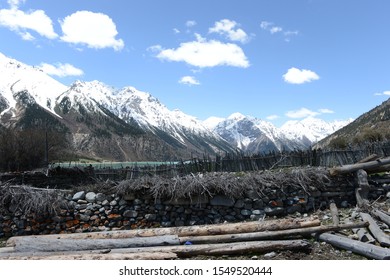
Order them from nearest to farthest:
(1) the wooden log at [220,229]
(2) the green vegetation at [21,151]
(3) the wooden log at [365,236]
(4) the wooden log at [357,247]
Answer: (4) the wooden log at [357,247], (3) the wooden log at [365,236], (1) the wooden log at [220,229], (2) the green vegetation at [21,151]

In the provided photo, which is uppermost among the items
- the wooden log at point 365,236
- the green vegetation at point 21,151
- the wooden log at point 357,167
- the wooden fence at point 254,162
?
the green vegetation at point 21,151

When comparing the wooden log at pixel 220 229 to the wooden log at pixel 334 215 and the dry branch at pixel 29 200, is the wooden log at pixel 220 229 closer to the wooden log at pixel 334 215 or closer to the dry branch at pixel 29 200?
the wooden log at pixel 334 215

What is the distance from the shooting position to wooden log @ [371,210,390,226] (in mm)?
10418

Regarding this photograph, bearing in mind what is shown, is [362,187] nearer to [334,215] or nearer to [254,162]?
[334,215]

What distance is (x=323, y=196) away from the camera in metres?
13.9

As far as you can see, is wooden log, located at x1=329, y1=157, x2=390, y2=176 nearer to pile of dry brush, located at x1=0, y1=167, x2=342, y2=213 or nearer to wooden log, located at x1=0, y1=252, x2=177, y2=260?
pile of dry brush, located at x1=0, y1=167, x2=342, y2=213

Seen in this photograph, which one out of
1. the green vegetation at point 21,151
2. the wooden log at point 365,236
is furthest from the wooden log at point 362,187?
the green vegetation at point 21,151

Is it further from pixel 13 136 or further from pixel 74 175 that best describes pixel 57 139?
pixel 74 175

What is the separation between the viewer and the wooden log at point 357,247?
7.53 m

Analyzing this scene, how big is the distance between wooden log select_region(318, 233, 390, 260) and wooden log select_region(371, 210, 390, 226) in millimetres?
2470

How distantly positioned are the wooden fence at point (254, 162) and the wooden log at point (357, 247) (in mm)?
8290

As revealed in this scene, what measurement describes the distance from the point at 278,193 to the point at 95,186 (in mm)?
7083

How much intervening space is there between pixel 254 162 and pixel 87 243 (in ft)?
33.9

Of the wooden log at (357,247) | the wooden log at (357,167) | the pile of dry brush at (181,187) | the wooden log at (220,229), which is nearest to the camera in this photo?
the wooden log at (357,247)
